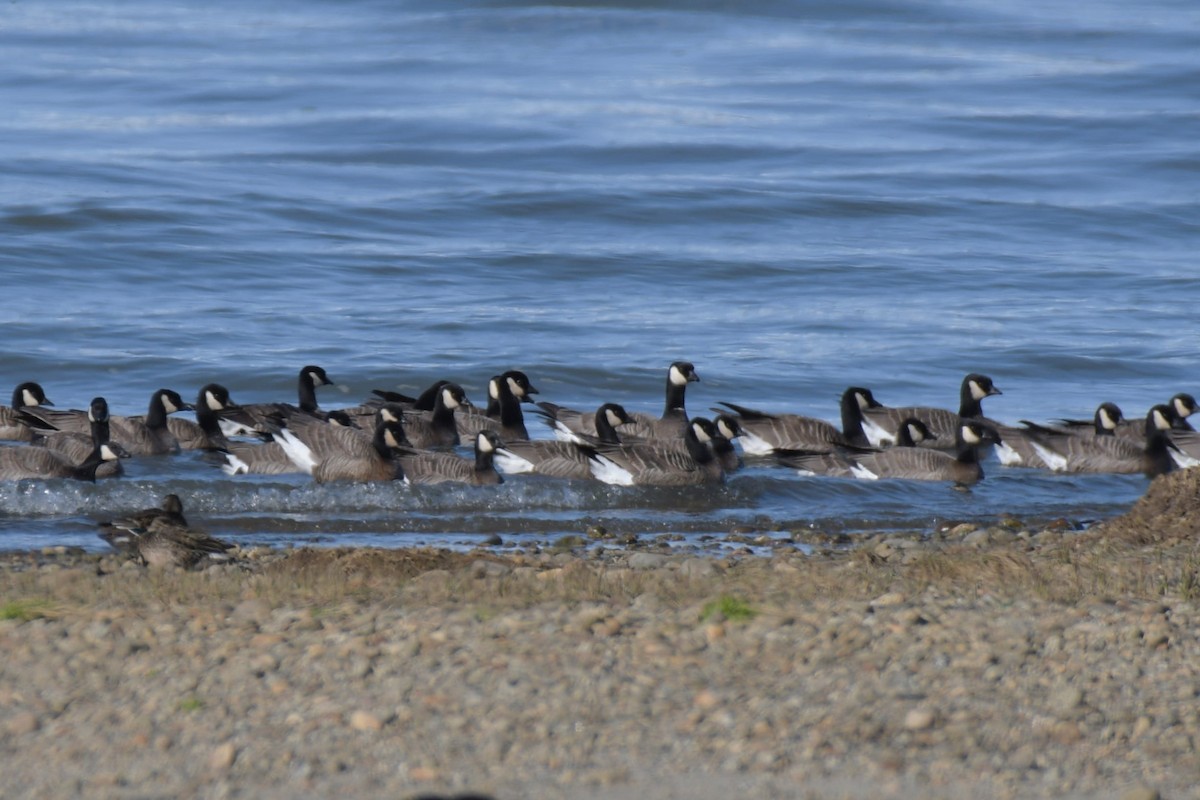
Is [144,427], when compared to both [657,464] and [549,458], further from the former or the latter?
[657,464]

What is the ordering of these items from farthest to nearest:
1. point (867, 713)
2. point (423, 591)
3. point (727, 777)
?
point (423, 591) → point (867, 713) → point (727, 777)

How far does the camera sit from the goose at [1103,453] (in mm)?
17984

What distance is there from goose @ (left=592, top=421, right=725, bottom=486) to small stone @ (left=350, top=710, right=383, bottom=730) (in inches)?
375

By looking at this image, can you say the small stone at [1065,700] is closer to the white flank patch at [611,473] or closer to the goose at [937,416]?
the white flank patch at [611,473]

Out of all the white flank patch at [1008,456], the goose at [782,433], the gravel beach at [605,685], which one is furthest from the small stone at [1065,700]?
the white flank patch at [1008,456]

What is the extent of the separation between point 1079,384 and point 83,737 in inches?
738

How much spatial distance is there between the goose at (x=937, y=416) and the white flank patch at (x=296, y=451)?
21.0 feet

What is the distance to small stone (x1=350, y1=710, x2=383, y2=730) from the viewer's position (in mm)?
6973

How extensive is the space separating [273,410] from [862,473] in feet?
20.1

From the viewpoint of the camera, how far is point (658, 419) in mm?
20156

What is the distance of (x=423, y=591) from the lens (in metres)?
9.12

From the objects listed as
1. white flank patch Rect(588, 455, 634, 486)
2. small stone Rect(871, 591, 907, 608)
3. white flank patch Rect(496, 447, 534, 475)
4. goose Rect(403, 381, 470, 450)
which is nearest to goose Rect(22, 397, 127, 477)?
goose Rect(403, 381, 470, 450)

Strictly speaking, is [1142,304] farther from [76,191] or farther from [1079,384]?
[76,191]

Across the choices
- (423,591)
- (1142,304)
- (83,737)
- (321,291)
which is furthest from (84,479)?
(1142,304)
